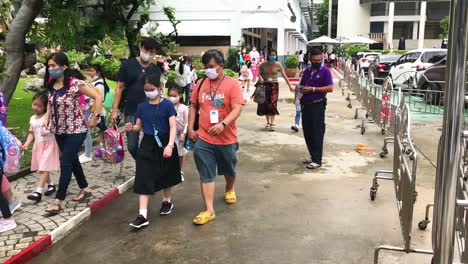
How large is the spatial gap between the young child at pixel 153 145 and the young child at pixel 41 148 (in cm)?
108

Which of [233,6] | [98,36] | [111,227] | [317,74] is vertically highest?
[233,6]

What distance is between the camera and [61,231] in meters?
4.52

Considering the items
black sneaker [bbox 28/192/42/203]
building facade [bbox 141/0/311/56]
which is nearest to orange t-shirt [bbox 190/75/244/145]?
black sneaker [bbox 28/192/42/203]

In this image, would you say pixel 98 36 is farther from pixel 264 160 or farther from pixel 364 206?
pixel 364 206

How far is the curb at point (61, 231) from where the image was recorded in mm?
4004

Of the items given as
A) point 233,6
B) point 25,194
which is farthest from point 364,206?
Result: point 233,6

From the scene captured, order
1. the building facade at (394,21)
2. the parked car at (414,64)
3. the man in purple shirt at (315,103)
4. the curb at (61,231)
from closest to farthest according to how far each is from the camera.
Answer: the curb at (61,231), the man in purple shirt at (315,103), the parked car at (414,64), the building facade at (394,21)

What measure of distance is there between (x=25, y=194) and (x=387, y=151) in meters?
5.42

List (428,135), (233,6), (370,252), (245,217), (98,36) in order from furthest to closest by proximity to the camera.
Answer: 1. (233,6)
2. (98,36)
3. (428,135)
4. (245,217)
5. (370,252)

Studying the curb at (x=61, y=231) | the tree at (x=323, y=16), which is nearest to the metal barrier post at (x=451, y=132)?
the curb at (x=61, y=231)

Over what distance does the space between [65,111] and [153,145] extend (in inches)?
39.5

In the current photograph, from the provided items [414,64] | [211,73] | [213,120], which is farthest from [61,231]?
[414,64]

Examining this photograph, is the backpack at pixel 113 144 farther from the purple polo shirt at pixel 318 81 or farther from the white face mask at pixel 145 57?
the purple polo shirt at pixel 318 81

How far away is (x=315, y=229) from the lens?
4609mm
